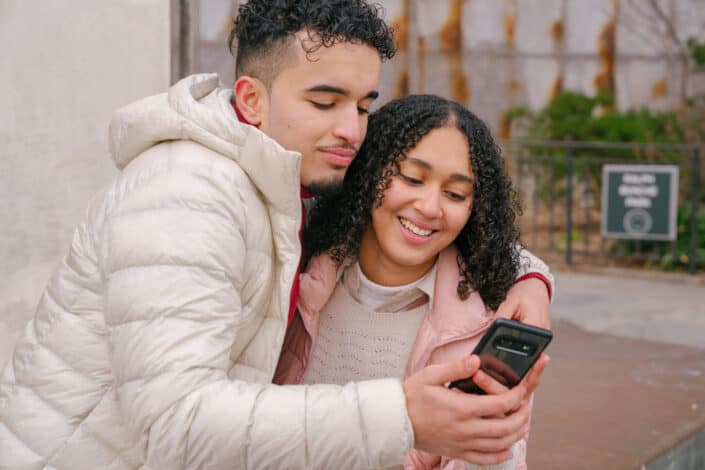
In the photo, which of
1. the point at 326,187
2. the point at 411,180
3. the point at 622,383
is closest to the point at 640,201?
the point at 622,383

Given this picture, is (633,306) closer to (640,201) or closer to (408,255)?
(640,201)

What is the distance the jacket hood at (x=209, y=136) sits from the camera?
1916 mm

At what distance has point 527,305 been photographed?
2385 millimetres

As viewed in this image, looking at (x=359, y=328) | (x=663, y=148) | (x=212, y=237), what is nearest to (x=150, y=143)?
(x=212, y=237)

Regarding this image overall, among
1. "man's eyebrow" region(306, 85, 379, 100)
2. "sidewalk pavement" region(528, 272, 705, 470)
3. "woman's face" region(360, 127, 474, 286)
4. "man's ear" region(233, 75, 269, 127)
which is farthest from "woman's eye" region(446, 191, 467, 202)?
"sidewalk pavement" region(528, 272, 705, 470)

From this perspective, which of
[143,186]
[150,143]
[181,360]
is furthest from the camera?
[150,143]

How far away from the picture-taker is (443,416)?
5.59 ft

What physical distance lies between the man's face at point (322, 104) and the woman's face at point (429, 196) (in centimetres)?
22

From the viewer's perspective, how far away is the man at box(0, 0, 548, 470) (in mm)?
1689

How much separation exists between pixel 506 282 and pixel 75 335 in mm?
1141

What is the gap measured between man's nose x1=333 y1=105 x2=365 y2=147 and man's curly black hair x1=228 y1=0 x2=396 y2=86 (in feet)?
0.52

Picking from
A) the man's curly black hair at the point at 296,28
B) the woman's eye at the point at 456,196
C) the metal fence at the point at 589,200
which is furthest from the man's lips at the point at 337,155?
the metal fence at the point at 589,200

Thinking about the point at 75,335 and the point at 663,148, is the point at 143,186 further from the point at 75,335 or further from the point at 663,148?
the point at 663,148

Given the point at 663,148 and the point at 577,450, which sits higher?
the point at 663,148
